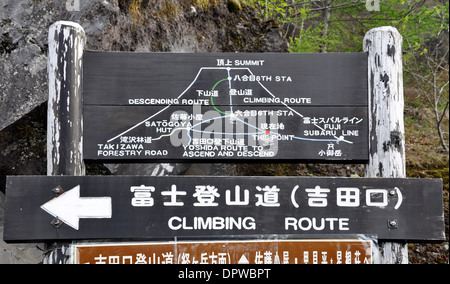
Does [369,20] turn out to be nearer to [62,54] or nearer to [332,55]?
[332,55]

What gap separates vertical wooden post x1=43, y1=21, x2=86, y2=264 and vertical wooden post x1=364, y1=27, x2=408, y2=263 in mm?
2029

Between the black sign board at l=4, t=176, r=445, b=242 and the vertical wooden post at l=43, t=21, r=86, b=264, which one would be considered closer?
the black sign board at l=4, t=176, r=445, b=242

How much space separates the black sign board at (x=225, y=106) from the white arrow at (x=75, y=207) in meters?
0.31

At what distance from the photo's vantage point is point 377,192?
281 centimetres

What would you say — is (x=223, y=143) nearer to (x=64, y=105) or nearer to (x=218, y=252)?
(x=218, y=252)

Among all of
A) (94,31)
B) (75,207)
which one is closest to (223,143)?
(75,207)

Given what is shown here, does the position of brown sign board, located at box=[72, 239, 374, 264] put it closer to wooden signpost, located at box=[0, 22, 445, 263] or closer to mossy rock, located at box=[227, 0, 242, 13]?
wooden signpost, located at box=[0, 22, 445, 263]

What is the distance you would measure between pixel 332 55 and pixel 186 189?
4.66 ft

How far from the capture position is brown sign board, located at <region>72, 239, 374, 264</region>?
2713mm

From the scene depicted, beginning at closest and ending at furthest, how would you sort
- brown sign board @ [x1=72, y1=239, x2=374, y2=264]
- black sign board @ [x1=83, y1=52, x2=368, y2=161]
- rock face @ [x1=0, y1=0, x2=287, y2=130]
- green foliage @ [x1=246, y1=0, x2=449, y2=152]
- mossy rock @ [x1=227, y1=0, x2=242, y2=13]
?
brown sign board @ [x1=72, y1=239, x2=374, y2=264]
black sign board @ [x1=83, y1=52, x2=368, y2=161]
rock face @ [x1=0, y1=0, x2=287, y2=130]
mossy rock @ [x1=227, y1=0, x2=242, y2=13]
green foliage @ [x1=246, y1=0, x2=449, y2=152]

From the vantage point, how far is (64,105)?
2850 millimetres

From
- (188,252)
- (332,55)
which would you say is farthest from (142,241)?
(332,55)

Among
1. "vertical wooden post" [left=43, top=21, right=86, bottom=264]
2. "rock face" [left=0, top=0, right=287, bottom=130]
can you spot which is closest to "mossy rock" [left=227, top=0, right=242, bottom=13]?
"rock face" [left=0, top=0, right=287, bottom=130]

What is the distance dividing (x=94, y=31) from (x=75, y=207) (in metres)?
2.00
